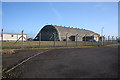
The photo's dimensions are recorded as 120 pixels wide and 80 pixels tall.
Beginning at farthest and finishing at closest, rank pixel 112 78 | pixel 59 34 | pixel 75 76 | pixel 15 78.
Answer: pixel 59 34, pixel 15 78, pixel 75 76, pixel 112 78

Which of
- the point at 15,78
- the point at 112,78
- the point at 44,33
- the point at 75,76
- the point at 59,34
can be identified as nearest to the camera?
the point at 112,78

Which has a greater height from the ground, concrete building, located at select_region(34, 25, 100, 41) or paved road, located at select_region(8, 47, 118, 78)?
concrete building, located at select_region(34, 25, 100, 41)

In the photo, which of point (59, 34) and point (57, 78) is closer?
point (57, 78)

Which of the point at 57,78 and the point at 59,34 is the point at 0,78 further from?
the point at 59,34

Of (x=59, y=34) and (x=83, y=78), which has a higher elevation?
(x=59, y=34)

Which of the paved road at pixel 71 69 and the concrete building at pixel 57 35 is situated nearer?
the paved road at pixel 71 69

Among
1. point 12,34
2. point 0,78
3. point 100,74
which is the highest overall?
point 12,34

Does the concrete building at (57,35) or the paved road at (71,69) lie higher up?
the concrete building at (57,35)

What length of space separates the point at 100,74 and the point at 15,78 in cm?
327

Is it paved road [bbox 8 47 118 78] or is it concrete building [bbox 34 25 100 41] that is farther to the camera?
concrete building [bbox 34 25 100 41]

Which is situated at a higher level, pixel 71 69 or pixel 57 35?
pixel 57 35

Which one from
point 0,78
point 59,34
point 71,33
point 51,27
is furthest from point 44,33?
point 0,78

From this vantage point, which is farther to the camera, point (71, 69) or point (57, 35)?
point (57, 35)

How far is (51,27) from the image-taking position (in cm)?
5319
